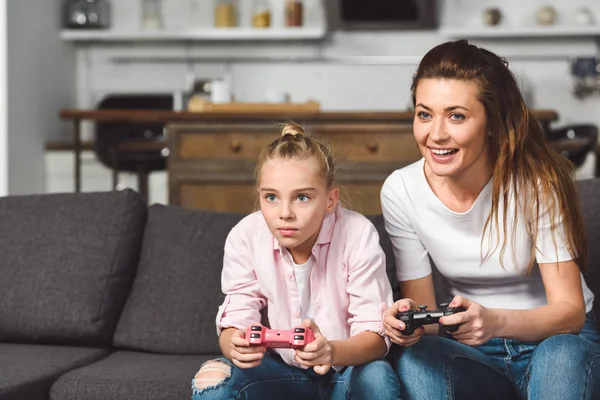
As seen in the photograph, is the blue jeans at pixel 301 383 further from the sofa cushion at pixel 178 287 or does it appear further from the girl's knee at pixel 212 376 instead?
the sofa cushion at pixel 178 287

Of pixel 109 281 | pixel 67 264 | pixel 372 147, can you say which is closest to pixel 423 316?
pixel 109 281

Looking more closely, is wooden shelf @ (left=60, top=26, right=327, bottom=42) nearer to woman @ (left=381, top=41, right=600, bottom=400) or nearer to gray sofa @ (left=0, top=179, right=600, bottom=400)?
gray sofa @ (left=0, top=179, right=600, bottom=400)

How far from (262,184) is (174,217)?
698mm

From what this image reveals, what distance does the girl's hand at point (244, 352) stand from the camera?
158 cm

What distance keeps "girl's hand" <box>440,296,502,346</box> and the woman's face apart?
0.28m

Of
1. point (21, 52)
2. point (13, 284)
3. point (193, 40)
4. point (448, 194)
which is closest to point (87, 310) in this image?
point (13, 284)

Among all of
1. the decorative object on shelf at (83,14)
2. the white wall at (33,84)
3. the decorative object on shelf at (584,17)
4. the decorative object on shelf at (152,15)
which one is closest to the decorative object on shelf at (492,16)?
the decorative object on shelf at (584,17)

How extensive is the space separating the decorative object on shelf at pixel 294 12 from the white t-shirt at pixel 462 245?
3904 mm

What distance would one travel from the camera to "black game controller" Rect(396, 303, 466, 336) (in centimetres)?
152

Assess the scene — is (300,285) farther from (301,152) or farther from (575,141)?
(575,141)

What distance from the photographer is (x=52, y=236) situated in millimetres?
2408

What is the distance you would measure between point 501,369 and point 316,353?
1.36ft

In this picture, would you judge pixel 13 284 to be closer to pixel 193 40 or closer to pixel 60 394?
pixel 60 394

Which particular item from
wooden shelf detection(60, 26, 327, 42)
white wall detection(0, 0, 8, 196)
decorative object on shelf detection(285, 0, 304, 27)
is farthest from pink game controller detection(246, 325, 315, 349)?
decorative object on shelf detection(285, 0, 304, 27)
